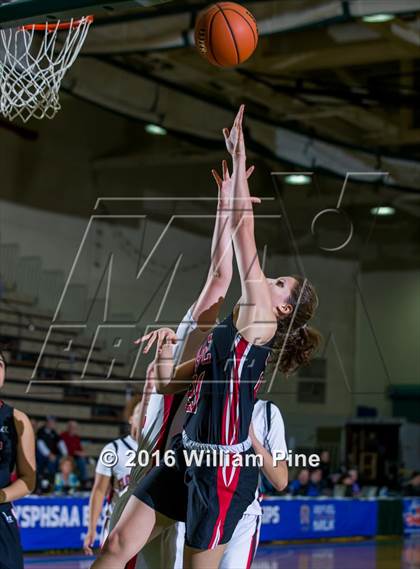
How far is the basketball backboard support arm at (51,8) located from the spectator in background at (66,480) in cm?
859

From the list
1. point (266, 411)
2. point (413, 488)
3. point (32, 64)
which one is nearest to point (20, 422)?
point (266, 411)

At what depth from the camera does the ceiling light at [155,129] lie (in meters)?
19.5

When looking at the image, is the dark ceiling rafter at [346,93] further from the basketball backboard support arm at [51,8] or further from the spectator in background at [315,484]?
the basketball backboard support arm at [51,8]

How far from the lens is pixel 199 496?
159 inches

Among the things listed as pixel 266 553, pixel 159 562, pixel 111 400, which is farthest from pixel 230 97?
pixel 159 562

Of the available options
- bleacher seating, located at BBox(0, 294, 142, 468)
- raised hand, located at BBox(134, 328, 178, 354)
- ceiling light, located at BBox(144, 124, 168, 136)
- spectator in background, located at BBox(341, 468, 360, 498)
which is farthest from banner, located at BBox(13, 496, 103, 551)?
ceiling light, located at BBox(144, 124, 168, 136)

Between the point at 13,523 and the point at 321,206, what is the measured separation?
706 inches

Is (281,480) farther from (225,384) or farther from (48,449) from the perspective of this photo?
(48,449)

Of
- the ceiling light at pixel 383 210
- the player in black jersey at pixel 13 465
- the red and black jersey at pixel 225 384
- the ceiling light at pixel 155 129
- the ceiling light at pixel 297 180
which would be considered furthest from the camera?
the ceiling light at pixel 383 210

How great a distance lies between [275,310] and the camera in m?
4.28

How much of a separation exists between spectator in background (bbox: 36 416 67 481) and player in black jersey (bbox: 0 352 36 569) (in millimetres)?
8970

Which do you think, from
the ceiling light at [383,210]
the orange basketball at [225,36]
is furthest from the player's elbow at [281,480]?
the ceiling light at [383,210]

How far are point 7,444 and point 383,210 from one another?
Result: 58.3 feet

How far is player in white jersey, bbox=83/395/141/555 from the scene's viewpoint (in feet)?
22.9
